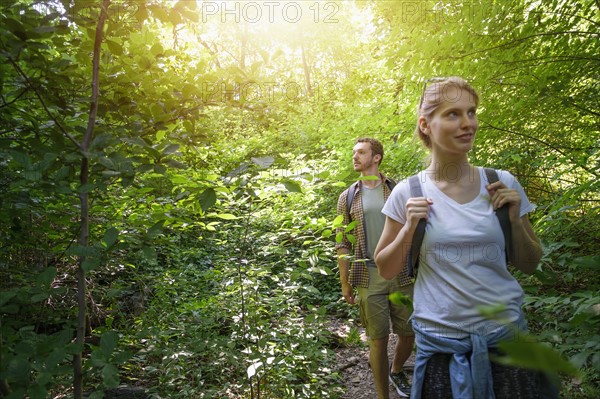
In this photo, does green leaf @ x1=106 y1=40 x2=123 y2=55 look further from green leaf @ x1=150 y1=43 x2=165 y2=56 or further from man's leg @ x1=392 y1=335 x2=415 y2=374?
man's leg @ x1=392 y1=335 x2=415 y2=374

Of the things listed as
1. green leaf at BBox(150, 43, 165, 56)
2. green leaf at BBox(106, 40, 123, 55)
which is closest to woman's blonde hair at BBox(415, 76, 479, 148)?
green leaf at BBox(150, 43, 165, 56)

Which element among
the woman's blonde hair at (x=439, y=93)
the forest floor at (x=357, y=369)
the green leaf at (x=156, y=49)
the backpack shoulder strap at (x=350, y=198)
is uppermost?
the green leaf at (x=156, y=49)

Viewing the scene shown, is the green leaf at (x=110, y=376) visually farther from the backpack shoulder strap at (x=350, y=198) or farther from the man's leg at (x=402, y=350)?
the man's leg at (x=402, y=350)

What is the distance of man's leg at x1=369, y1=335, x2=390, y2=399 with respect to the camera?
3.70m

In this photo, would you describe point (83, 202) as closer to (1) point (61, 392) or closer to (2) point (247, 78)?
(2) point (247, 78)

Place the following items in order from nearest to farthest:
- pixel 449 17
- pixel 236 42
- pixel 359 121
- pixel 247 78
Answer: pixel 247 78 < pixel 449 17 < pixel 359 121 < pixel 236 42

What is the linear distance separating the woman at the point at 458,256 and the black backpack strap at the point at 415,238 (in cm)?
2

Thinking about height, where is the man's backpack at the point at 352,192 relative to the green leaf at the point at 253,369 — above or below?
above

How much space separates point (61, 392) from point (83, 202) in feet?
7.24

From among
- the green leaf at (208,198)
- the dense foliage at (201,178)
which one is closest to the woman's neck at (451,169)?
the dense foliage at (201,178)

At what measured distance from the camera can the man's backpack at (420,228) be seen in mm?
1641

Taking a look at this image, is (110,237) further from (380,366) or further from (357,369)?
(357,369)

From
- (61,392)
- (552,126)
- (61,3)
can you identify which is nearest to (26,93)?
(61,3)

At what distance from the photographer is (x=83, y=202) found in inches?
74.5
